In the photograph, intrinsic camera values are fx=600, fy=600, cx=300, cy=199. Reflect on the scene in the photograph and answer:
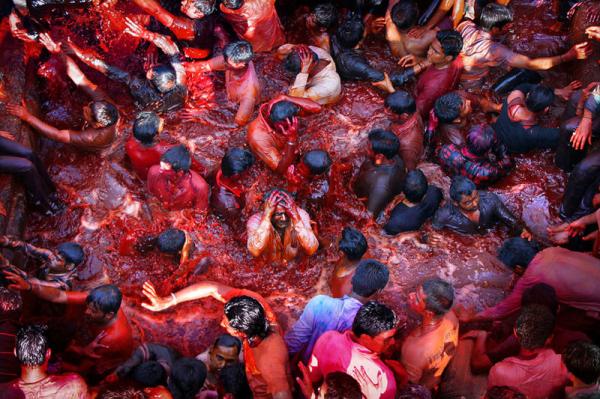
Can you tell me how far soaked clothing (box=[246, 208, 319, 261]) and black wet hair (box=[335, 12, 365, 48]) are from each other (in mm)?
2800

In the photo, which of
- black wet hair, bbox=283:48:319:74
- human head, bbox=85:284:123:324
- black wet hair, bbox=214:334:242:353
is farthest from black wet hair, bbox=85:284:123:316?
black wet hair, bbox=283:48:319:74

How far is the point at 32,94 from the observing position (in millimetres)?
6742

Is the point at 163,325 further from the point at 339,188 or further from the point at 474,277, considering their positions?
the point at 474,277

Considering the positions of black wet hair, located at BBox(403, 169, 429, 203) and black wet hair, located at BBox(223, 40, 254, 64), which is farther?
black wet hair, located at BBox(223, 40, 254, 64)

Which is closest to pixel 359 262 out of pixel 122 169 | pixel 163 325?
pixel 163 325

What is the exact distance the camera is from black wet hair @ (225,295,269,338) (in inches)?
162

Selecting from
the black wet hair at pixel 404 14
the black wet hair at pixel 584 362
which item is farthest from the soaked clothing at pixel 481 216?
the black wet hair at pixel 404 14

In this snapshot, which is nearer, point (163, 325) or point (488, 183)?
point (163, 325)

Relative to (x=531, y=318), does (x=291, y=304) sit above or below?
below

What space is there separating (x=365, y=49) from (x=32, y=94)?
161 inches

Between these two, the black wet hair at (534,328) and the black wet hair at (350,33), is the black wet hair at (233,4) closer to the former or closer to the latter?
the black wet hair at (350,33)

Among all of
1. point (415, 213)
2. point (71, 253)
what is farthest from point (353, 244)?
point (71, 253)

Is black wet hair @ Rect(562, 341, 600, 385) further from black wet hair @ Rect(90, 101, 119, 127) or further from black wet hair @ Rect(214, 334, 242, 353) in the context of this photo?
black wet hair @ Rect(90, 101, 119, 127)

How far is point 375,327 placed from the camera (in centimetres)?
404
